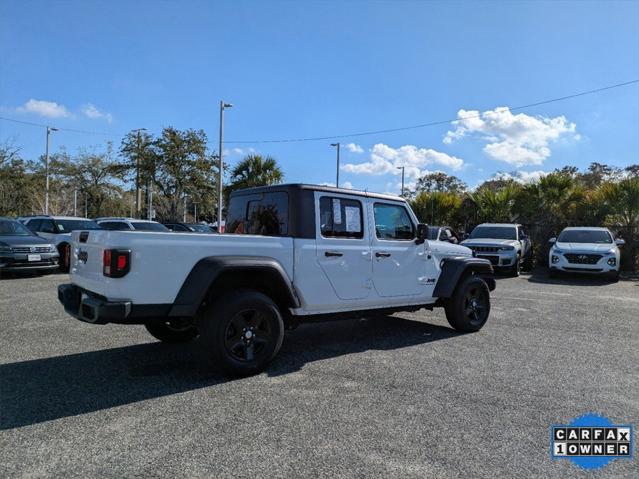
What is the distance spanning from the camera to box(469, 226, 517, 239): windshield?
16047 millimetres

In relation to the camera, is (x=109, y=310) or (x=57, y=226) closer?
(x=109, y=310)

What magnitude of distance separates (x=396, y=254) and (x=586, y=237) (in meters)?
12.2

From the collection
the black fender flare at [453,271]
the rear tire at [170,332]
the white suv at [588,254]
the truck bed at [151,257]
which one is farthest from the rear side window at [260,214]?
the white suv at [588,254]

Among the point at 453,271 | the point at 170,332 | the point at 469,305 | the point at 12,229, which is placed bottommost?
the point at 170,332

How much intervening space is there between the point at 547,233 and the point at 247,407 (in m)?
19.2

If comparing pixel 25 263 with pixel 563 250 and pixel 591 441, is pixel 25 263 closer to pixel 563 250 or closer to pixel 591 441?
pixel 591 441

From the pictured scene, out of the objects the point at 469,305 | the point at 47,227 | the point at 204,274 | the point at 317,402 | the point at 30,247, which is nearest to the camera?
the point at 317,402

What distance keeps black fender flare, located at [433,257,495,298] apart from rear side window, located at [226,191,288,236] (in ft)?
8.24

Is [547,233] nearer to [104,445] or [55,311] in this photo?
[55,311]

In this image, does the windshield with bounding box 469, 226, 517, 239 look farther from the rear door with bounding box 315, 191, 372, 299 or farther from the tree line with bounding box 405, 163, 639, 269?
the rear door with bounding box 315, 191, 372, 299

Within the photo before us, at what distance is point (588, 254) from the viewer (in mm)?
13914

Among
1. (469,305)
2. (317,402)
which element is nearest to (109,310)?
(317,402)

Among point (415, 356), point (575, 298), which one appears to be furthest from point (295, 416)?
point (575, 298)

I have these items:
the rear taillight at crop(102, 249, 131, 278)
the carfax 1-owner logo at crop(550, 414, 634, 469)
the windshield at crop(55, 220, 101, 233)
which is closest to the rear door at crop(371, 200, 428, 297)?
the carfax 1-owner logo at crop(550, 414, 634, 469)
